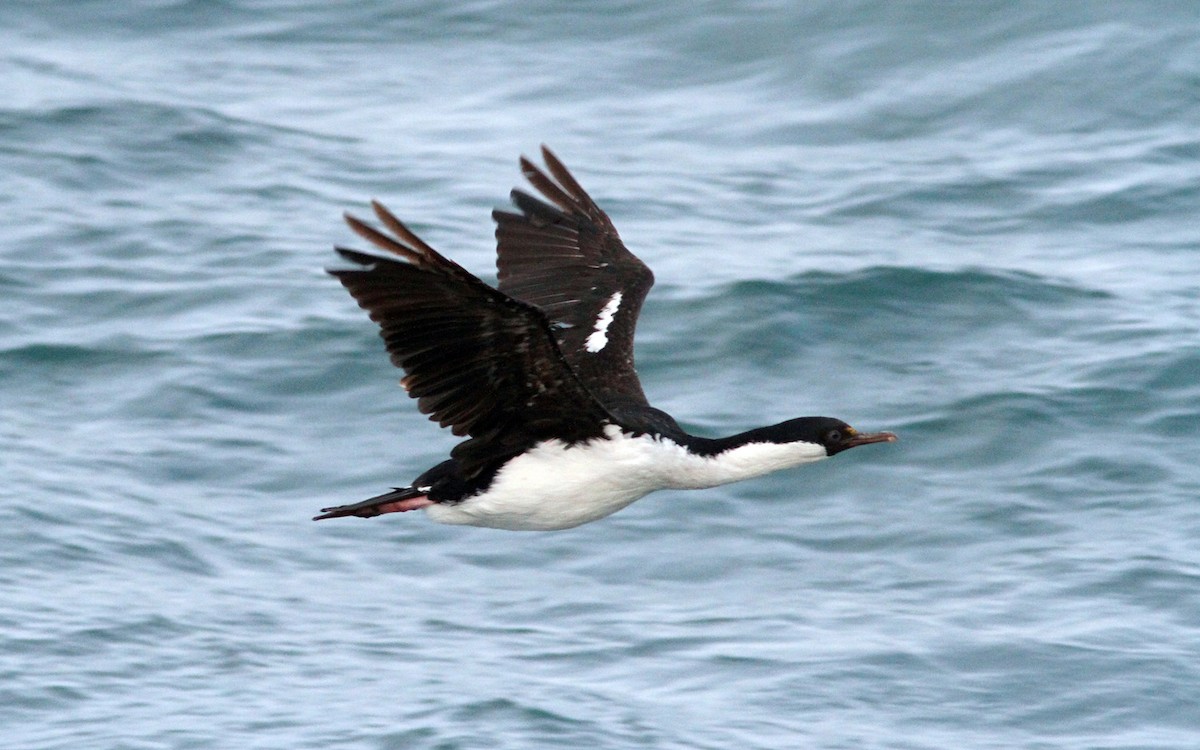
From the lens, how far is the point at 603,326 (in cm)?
908

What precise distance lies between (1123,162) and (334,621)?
792 cm

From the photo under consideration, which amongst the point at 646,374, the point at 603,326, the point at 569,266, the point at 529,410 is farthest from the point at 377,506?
the point at 646,374

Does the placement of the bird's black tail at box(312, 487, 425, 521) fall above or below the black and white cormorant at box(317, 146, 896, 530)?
below

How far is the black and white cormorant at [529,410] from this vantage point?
6863 mm

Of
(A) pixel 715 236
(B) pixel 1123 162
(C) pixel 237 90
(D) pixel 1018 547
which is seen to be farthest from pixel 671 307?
(C) pixel 237 90

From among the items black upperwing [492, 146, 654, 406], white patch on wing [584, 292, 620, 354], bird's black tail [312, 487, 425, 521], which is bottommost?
bird's black tail [312, 487, 425, 521]

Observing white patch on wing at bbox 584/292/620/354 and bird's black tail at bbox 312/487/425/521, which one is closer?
bird's black tail at bbox 312/487/425/521

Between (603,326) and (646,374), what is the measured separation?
9.45 ft

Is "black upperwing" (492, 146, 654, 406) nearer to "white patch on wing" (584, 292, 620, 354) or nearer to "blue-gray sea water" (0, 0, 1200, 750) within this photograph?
"white patch on wing" (584, 292, 620, 354)

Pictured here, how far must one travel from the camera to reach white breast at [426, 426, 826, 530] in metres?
7.79

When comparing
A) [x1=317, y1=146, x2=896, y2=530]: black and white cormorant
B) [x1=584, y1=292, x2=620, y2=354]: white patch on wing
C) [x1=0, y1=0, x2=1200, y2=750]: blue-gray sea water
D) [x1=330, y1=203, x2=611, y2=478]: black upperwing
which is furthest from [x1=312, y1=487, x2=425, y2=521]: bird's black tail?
[x1=584, y1=292, x2=620, y2=354]: white patch on wing

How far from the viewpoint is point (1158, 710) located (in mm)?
8922

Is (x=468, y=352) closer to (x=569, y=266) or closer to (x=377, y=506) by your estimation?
(x=377, y=506)

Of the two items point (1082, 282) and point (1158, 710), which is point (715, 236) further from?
point (1158, 710)
